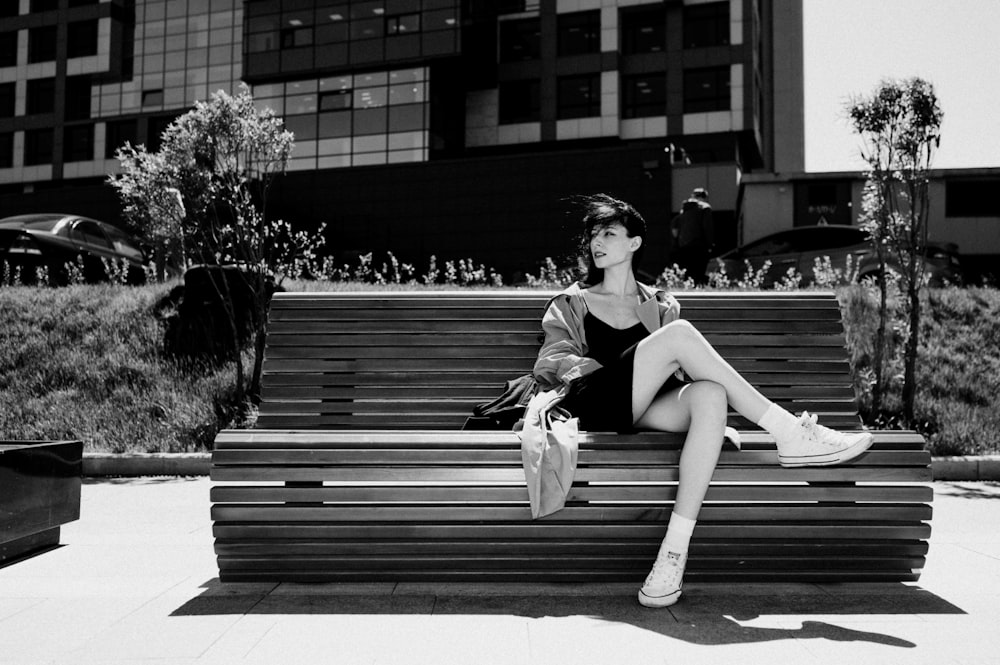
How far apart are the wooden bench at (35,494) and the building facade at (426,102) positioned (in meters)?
20.7

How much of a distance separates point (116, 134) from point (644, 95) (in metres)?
26.2

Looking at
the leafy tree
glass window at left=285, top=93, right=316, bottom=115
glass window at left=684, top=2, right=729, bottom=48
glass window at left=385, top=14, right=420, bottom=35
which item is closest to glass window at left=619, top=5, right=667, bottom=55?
glass window at left=684, top=2, right=729, bottom=48

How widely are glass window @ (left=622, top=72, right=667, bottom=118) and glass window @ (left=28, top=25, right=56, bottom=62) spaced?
30387 mm

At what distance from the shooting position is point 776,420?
363 centimetres

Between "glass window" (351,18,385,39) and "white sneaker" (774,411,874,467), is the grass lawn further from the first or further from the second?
"glass window" (351,18,385,39)

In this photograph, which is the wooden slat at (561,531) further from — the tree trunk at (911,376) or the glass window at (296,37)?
the glass window at (296,37)

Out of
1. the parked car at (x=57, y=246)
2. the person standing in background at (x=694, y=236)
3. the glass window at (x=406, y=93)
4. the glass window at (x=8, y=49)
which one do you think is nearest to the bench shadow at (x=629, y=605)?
the person standing in background at (x=694, y=236)

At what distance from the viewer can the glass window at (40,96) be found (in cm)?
4644

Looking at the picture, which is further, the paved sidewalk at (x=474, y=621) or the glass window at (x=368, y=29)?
the glass window at (x=368, y=29)

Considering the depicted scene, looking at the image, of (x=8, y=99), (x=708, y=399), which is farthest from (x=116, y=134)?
(x=708, y=399)

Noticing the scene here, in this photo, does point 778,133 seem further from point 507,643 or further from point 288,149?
point 507,643

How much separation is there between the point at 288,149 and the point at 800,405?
7797mm

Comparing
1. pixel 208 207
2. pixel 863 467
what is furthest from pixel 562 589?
pixel 208 207

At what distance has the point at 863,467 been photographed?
11.9 ft
